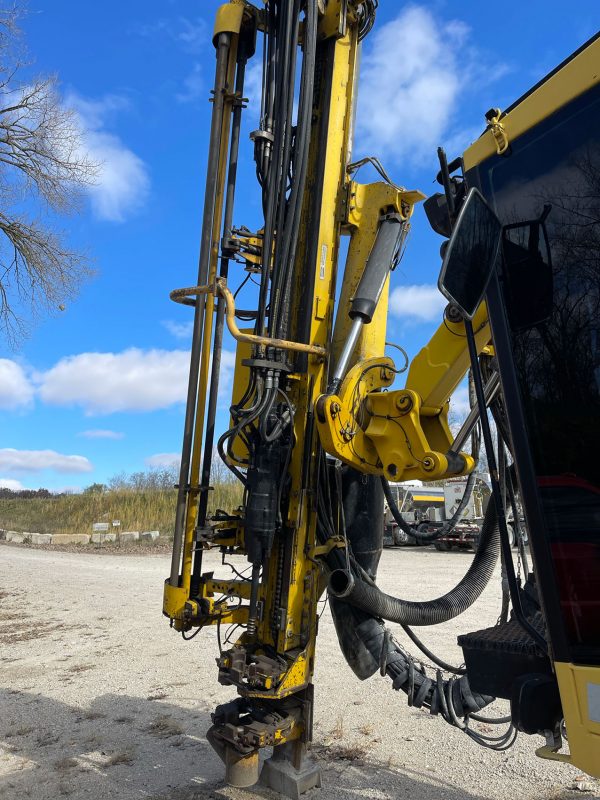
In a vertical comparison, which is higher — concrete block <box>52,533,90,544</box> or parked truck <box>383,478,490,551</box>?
parked truck <box>383,478,490,551</box>

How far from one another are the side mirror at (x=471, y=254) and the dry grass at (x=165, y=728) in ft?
13.7

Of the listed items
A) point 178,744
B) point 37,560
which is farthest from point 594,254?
point 37,560

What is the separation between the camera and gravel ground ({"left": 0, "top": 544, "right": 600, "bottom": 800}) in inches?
154

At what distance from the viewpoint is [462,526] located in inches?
718

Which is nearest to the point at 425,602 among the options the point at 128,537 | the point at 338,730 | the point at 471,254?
the point at 338,730

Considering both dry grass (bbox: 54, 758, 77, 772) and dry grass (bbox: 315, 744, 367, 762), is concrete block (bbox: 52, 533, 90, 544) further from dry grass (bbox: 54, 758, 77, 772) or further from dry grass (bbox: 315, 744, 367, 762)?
dry grass (bbox: 315, 744, 367, 762)

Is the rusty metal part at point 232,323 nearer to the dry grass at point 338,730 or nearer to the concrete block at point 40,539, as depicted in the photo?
the dry grass at point 338,730

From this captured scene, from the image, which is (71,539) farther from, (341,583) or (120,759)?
(341,583)

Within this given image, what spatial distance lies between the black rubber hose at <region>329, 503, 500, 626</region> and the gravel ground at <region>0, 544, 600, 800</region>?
1014 mm

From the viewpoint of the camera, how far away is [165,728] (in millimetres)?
4891

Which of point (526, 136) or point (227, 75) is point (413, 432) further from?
point (227, 75)

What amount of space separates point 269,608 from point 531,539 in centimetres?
224

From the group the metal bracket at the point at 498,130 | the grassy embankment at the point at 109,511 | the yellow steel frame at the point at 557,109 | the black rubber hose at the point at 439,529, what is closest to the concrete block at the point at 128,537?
the grassy embankment at the point at 109,511

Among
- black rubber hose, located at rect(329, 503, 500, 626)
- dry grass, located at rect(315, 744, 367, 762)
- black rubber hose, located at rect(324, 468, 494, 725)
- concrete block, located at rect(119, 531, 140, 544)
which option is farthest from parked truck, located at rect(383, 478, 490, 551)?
black rubber hose, located at rect(329, 503, 500, 626)
